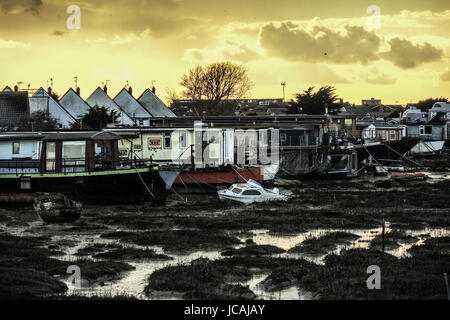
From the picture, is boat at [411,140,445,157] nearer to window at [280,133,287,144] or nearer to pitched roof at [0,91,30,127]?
window at [280,133,287,144]

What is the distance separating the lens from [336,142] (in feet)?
198

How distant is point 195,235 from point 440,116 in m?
83.3

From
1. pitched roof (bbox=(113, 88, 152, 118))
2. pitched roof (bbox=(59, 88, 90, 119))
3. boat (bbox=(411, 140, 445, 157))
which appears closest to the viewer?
pitched roof (bbox=(59, 88, 90, 119))

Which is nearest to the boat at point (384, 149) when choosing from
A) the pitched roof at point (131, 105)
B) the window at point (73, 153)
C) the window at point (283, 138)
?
the window at point (283, 138)

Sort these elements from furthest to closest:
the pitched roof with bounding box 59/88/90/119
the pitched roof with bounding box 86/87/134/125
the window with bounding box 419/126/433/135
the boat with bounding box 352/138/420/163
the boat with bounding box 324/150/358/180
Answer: the window with bounding box 419/126/433/135, the pitched roof with bounding box 86/87/134/125, the pitched roof with bounding box 59/88/90/119, the boat with bounding box 352/138/420/163, the boat with bounding box 324/150/358/180

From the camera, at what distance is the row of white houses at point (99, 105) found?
216 feet

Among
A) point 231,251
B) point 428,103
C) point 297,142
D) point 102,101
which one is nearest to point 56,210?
point 231,251

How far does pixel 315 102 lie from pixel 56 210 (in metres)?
69.0

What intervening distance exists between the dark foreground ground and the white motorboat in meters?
0.65

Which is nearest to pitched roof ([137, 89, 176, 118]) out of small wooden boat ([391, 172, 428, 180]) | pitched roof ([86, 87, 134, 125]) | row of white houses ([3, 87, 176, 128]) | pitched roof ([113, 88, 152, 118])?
row of white houses ([3, 87, 176, 128])

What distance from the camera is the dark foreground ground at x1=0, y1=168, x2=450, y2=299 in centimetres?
1689

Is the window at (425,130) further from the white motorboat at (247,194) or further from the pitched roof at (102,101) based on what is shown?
the white motorboat at (247,194)

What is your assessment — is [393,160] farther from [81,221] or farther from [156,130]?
[81,221]

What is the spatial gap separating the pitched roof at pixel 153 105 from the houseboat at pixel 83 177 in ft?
151
